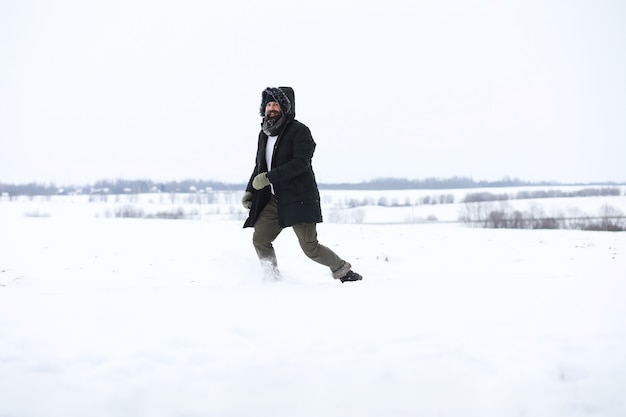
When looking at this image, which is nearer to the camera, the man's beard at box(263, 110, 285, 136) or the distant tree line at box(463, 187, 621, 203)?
the man's beard at box(263, 110, 285, 136)

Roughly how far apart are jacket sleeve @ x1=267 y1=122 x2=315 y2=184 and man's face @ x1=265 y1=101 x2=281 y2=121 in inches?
7.7

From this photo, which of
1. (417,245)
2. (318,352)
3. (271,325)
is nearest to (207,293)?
(271,325)

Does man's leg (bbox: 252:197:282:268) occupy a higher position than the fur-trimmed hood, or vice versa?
the fur-trimmed hood

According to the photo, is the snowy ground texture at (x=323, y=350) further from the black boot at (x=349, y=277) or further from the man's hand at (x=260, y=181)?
the man's hand at (x=260, y=181)

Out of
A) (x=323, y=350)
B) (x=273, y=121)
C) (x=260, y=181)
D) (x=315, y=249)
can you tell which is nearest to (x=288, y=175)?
(x=260, y=181)

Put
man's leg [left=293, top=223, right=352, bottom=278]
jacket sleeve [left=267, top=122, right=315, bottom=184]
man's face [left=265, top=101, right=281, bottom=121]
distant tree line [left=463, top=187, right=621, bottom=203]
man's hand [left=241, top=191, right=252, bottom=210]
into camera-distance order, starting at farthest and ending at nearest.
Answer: distant tree line [left=463, top=187, right=621, bottom=203] < man's hand [left=241, top=191, right=252, bottom=210] < man's leg [left=293, top=223, right=352, bottom=278] < man's face [left=265, top=101, right=281, bottom=121] < jacket sleeve [left=267, top=122, right=315, bottom=184]

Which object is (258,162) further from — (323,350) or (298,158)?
(323,350)

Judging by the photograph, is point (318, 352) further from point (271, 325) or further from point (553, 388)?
point (553, 388)

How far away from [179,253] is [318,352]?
6.19m

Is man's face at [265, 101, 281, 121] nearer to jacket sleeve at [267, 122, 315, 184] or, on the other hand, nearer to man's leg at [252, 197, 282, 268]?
jacket sleeve at [267, 122, 315, 184]

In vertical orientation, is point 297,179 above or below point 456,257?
above

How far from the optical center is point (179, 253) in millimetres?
8258

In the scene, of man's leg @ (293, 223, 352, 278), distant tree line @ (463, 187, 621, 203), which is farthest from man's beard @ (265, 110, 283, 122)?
distant tree line @ (463, 187, 621, 203)

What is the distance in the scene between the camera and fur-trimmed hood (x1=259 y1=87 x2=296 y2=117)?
16.1ft
